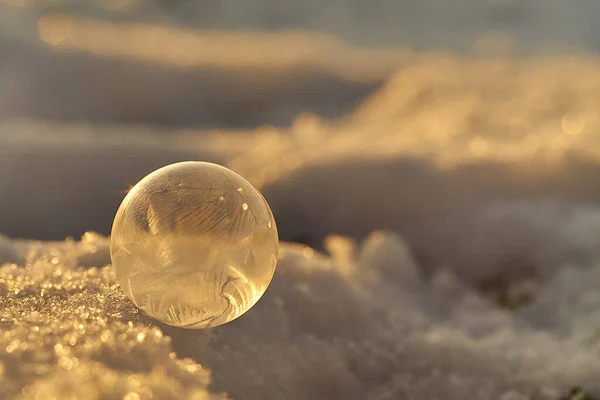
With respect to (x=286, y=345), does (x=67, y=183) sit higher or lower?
higher

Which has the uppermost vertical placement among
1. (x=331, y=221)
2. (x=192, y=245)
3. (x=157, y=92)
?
(x=157, y=92)

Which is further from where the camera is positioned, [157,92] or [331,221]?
[157,92]

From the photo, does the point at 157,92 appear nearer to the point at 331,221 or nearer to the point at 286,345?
the point at 331,221

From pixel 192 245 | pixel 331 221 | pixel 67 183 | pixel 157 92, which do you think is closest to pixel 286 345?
pixel 192 245

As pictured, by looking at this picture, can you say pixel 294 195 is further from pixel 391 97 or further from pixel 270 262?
pixel 391 97

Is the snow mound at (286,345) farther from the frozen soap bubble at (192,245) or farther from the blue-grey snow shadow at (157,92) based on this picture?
the blue-grey snow shadow at (157,92)

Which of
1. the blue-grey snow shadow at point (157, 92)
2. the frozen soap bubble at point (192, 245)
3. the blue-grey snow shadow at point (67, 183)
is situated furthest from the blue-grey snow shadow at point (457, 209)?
the blue-grey snow shadow at point (157, 92)
